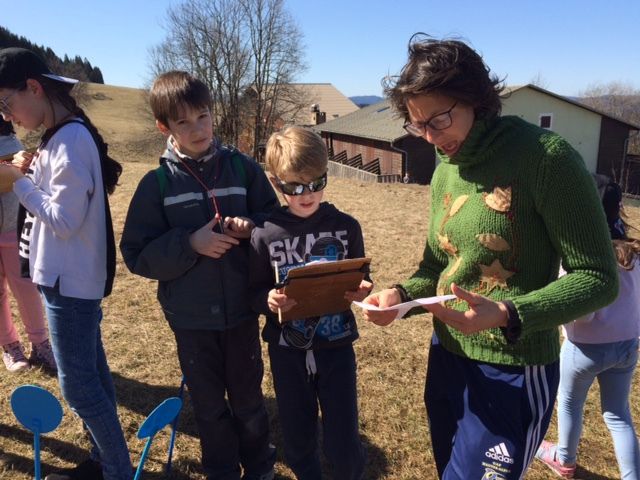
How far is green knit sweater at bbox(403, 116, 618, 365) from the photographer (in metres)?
1.36

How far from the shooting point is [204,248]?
199cm

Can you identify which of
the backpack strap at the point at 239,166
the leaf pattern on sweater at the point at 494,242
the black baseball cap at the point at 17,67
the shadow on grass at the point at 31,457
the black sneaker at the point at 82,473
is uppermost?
the black baseball cap at the point at 17,67

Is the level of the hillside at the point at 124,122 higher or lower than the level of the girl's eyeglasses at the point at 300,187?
higher

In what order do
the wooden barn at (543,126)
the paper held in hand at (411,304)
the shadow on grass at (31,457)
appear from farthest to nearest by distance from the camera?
the wooden barn at (543,126), the shadow on grass at (31,457), the paper held in hand at (411,304)

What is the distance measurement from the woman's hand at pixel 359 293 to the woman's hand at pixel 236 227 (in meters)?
0.48

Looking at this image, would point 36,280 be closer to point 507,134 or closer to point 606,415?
point 507,134

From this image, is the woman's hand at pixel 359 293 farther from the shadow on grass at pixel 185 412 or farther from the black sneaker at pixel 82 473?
the black sneaker at pixel 82 473

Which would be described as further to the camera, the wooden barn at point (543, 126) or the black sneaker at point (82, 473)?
the wooden barn at point (543, 126)

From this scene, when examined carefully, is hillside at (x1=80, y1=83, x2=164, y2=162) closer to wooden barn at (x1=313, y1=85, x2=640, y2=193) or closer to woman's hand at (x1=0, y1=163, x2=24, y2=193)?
wooden barn at (x1=313, y1=85, x2=640, y2=193)

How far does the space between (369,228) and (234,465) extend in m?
5.22

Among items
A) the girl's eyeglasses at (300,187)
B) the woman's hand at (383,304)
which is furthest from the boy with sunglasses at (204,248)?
the woman's hand at (383,304)

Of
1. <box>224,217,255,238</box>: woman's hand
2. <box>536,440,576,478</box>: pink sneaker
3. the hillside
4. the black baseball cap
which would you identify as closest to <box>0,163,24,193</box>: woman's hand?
the black baseball cap

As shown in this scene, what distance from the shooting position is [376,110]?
35625 mm

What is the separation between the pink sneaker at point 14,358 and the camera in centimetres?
338
